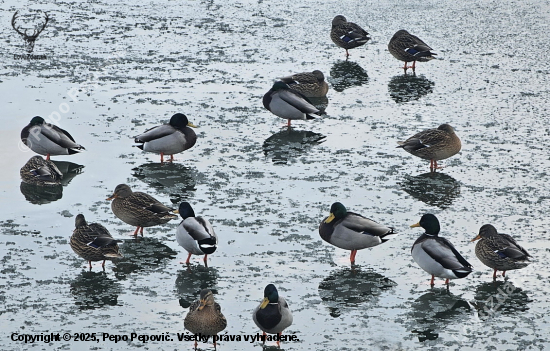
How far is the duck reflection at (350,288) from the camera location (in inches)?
328

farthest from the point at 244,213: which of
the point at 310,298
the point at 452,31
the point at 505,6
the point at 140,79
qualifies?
the point at 505,6

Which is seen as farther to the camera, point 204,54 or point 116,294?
point 204,54

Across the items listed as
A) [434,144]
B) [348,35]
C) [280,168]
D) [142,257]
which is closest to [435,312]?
[142,257]

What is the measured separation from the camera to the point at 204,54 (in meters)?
16.1

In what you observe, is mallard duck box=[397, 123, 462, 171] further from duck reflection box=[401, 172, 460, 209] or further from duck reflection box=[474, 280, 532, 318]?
duck reflection box=[474, 280, 532, 318]

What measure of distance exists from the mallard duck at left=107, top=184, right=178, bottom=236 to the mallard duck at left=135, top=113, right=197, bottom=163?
1910mm

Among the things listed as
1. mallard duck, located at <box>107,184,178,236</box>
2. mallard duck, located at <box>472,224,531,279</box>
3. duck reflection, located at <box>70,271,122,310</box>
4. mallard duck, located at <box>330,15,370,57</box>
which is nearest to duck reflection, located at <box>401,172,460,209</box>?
mallard duck, located at <box>472,224,531,279</box>

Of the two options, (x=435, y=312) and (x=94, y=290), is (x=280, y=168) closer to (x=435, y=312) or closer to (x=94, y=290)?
(x=94, y=290)

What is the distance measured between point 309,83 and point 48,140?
4.64 metres

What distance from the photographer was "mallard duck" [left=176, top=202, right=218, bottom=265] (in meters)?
8.87

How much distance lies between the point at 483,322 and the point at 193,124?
19.3 ft

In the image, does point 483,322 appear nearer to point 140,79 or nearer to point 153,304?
point 153,304

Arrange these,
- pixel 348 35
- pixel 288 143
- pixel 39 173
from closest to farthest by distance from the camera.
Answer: pixel 39 173 → pixel 288 143 → pixel 348 35

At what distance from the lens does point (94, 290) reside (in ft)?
27.8
